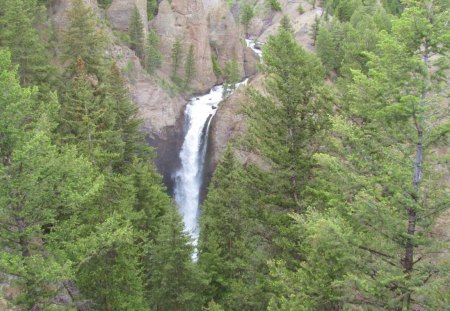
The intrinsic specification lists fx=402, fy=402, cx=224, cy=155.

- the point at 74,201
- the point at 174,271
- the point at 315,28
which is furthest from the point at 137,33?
the point at 74,201

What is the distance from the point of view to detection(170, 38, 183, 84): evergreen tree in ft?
156

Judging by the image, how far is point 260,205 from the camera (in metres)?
15.4

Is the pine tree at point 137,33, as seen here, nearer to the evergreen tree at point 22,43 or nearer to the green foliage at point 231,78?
the green foliage at point 231,78

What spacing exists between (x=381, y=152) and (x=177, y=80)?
40982mm

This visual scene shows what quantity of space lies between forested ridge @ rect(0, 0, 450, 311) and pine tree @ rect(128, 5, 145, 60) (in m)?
24.1

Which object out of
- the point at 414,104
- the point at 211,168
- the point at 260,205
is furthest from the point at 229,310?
the point at 211,168

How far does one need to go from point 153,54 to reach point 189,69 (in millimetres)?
4782

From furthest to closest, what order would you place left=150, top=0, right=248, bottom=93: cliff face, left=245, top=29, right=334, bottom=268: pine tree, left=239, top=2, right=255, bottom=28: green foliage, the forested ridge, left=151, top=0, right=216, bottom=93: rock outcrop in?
1. left=239, top=2, right=255, bottom=28: green foliage
2. left=150, top=0, right=248, bottom=93: cliff face
3. left=151, top=0, right=216, bottom=93: rock outcrop
4. left=245, top=29, right=334, bottom=268: pine tree
5. the forested ridge

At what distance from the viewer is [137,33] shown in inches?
1788

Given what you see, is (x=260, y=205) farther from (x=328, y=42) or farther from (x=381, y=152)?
(x=328, y=42)

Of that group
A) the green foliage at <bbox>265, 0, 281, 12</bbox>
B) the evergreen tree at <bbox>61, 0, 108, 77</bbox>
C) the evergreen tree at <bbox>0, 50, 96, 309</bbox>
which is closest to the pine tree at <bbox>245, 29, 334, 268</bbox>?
the evergreen tree at <bbox>0, 50, 96, 309</bbox>

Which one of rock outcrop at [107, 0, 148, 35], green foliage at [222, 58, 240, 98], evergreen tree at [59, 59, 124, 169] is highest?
rock outcrop at [107, 0, 148, 35]

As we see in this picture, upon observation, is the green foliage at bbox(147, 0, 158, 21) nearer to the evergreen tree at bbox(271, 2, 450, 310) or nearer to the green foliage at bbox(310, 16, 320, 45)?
the green foliage at bbox(310, 16, 320, 45)

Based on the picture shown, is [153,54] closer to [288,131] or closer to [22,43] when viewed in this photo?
[22,43]
